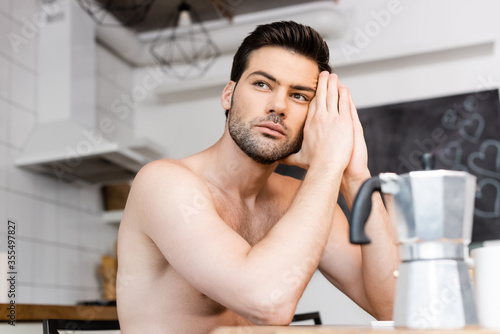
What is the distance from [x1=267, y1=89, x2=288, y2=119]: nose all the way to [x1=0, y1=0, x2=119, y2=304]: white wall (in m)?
1.52

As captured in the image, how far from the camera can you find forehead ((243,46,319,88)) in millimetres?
1385

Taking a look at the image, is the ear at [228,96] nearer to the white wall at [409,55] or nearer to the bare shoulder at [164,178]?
the bare shoulder at [164,178]

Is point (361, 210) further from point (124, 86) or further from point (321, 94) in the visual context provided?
point (124, 86)

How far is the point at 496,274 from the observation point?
2.31 feet

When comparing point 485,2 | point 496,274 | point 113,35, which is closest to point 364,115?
point 485,2

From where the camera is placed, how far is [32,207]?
8.77 ft

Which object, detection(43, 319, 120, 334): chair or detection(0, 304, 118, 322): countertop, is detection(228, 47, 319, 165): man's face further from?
detection(0, 304, 118, 322): countertop

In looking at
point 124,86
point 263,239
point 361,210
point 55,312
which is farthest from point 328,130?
point 124,86

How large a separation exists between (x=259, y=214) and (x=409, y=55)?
1.84 meters

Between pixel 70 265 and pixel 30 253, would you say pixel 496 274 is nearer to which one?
pixel 30 253

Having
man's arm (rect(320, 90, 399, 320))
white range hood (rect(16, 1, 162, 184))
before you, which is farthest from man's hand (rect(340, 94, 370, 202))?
white range hood (rect(16, 1, 162, 184))

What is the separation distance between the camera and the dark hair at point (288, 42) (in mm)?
1450

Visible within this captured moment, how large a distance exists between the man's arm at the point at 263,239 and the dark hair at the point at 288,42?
0.77 feet

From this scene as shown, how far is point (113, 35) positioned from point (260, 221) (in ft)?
6.96
